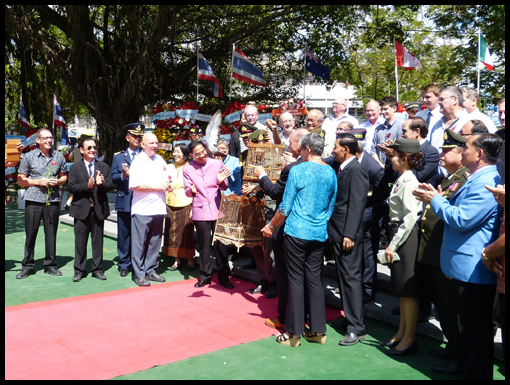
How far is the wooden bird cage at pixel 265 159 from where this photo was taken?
5867mm

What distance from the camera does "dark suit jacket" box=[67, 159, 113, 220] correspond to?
687cm

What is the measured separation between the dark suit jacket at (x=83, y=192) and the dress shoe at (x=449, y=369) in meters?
4.84

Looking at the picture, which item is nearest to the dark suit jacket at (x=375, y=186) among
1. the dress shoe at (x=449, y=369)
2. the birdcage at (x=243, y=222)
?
the birdcage at (x=243, y=222)

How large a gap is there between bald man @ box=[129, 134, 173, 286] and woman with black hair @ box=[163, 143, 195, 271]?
645mm

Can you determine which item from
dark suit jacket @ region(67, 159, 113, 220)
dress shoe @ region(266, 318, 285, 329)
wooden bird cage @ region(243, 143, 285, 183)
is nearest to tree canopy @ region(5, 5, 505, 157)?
dark suit jacket @ region(67, 159, 113, 220)

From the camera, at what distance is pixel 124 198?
7.27m

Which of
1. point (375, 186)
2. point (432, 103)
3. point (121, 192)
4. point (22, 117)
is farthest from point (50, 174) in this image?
point (22, 117)

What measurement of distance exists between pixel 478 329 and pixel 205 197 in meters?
3.88

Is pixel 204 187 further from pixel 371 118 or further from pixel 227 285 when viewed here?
pixel 371 118

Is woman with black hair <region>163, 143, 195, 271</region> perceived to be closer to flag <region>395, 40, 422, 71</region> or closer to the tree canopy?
the tree canopy

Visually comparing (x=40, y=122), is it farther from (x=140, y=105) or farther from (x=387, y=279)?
(x=387, y=279)

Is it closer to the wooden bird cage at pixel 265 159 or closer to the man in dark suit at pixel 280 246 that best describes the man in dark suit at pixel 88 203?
the wooden bird cage at pixel 265 159

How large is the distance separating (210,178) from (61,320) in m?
2.52

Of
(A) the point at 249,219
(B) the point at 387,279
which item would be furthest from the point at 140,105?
(B) the point at 387,279
